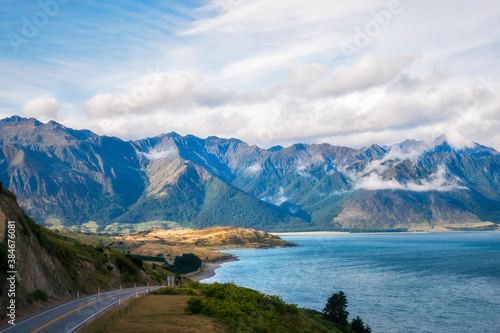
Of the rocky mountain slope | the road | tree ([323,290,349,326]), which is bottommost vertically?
tree ([323,290,349,326])

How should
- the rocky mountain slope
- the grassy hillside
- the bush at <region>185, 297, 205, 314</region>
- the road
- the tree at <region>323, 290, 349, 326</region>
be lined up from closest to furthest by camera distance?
the road < the grassy hillside < the bush at <region>185, 297, 205, 314</region> < the rocky mountain slope < the tree at <region>323, 290, 349, 326</region>

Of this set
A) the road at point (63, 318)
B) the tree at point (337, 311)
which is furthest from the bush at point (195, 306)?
the tree at point (337, 311)

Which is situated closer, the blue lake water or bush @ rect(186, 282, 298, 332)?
bush @ rect(186, 282, 298, 332)

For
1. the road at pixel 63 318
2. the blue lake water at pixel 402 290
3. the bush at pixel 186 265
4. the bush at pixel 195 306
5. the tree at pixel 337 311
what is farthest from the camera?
the bush at pixel 186 265

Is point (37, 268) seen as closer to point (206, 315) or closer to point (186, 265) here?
point (206, 315)

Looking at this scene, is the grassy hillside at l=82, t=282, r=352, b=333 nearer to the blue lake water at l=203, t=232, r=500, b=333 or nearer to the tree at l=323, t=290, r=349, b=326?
the tree at l=323, t=290, r=349, b=326

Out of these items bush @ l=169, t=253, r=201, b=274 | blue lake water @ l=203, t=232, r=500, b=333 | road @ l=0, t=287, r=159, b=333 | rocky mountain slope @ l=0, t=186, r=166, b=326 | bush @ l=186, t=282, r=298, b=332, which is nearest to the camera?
road @ l=0, t=287, r=159, b=333

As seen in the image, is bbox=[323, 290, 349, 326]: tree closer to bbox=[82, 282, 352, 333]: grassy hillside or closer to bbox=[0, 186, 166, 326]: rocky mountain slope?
bbox=[82, 282, 352, 333]: grassy hillside

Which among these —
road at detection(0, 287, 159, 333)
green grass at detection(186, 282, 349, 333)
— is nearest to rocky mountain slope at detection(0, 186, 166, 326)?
road at detection(0, 287, 159, 333)

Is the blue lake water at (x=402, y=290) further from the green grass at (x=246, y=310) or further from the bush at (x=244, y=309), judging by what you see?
the bush at (x=244, y=309)

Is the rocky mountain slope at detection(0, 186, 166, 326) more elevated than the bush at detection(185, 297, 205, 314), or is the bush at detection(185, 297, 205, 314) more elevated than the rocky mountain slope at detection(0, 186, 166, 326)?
the rocky mountain slope at detection(0, 186, 166, 326)

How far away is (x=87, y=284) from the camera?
62812mm

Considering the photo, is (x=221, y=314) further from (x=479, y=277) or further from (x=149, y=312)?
(x=479, y=277)

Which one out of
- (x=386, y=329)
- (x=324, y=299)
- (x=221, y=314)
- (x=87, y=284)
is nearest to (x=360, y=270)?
(x=324, y=299)
